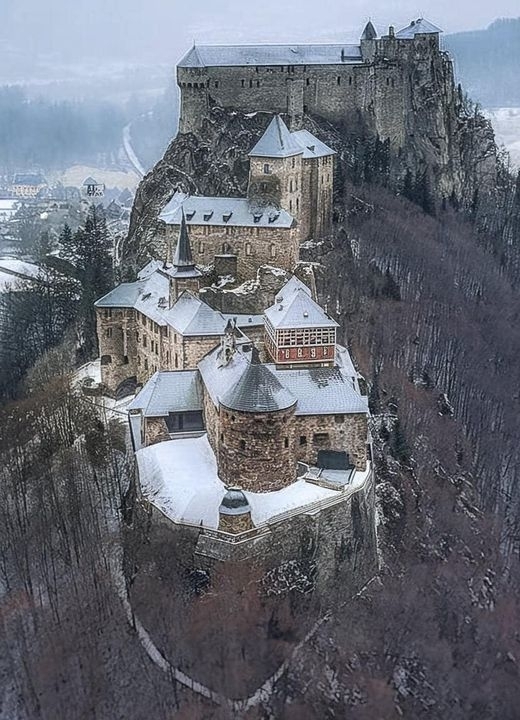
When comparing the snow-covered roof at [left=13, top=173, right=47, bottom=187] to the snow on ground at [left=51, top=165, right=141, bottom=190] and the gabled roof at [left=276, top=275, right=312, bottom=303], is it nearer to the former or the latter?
the snow on ground at [left=51, top=165, right=141, bottom=190]

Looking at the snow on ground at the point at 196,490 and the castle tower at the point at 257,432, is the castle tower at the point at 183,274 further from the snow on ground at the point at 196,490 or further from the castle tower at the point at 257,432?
the castle tower at the point at 257,432

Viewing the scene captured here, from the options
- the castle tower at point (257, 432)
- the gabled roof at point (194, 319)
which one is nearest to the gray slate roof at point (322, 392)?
the castle tower at point (257, 432)

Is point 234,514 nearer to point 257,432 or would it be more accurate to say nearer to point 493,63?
point 257,432

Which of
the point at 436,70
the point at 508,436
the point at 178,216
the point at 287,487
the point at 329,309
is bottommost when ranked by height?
the point at 508,436

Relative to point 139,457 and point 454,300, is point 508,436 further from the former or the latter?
point 139,457

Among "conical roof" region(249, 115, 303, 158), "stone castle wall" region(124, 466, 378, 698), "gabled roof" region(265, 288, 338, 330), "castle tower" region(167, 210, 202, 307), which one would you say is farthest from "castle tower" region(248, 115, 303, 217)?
"stone castle wall" region(124, 466, 378, 698)

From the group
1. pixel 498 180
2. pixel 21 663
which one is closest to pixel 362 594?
pixel 21 663
